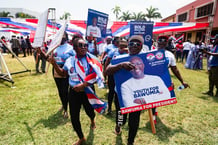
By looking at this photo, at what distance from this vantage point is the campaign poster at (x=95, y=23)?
4382 mm

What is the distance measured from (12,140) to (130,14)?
57383 millimetres

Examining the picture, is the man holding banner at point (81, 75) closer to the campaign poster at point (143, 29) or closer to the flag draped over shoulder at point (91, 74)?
the flag draped over shoulder at point (91, 74)

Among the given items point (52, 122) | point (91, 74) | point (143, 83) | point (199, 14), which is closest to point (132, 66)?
point (143, 83)

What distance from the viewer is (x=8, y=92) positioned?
18.4ft

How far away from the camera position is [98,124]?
3570 millimetres

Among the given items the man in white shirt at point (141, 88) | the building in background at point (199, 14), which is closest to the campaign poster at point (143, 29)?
the man in white shirt at point (141, 88)

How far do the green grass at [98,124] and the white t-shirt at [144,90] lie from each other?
115 cm

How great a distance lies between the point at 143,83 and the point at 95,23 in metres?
2.93

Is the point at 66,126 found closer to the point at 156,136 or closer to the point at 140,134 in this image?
the point at 140,134

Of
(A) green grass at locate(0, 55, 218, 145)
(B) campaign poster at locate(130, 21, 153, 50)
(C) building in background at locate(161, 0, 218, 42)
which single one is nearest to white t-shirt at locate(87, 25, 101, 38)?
(B) campaign poster at locate(130, 21, 153, 50)

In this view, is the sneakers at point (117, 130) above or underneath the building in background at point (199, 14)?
underneath

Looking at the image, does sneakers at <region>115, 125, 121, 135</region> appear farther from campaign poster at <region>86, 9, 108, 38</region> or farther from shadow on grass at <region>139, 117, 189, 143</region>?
campaign poster at <region>86, 9, 108, 38</region>

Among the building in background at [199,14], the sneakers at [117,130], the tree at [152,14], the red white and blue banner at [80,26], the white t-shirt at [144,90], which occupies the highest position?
the tree at [152,14]

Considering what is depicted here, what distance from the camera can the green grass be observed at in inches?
119
